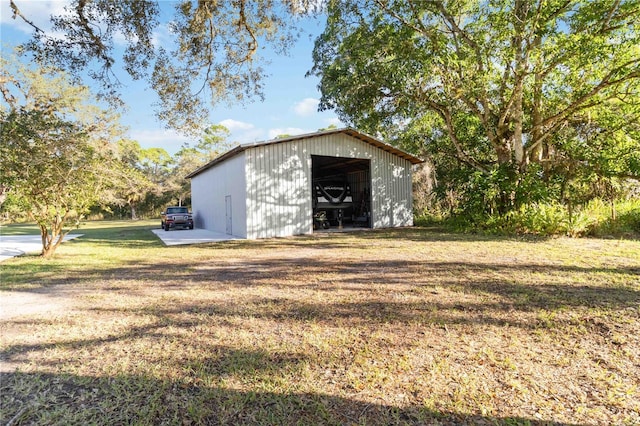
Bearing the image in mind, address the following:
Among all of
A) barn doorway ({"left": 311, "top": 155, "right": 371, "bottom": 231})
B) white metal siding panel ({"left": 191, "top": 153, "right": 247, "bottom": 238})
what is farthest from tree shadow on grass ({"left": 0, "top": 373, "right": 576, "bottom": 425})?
barn doorway ({"left": 311, "top": 155, "right": 371, "bottom": 231})

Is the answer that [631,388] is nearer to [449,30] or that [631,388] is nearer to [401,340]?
[401,340]

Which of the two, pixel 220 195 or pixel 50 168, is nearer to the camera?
pixel 50 168

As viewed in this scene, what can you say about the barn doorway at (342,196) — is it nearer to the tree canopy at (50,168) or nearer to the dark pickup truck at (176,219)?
the dark pickup truck at (176,219)

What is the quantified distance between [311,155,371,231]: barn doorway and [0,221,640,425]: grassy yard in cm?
1053

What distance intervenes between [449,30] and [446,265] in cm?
841

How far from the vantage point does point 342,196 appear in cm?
1734

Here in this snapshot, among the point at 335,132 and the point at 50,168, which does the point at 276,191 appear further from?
the point at 50,168

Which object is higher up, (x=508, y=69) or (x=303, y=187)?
(x=508, y=69)

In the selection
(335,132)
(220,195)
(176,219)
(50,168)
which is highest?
(335,132)

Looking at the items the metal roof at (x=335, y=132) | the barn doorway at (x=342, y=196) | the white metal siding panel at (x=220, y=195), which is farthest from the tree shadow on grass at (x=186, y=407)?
the barn doorway at (x=342, y=196)

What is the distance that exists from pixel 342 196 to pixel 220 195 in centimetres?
620

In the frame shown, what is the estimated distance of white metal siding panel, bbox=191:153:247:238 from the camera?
13759 mm

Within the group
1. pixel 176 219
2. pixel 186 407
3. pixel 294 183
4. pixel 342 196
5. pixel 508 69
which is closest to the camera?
pixel 186 407

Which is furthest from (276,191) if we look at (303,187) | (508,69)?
(508,69)
